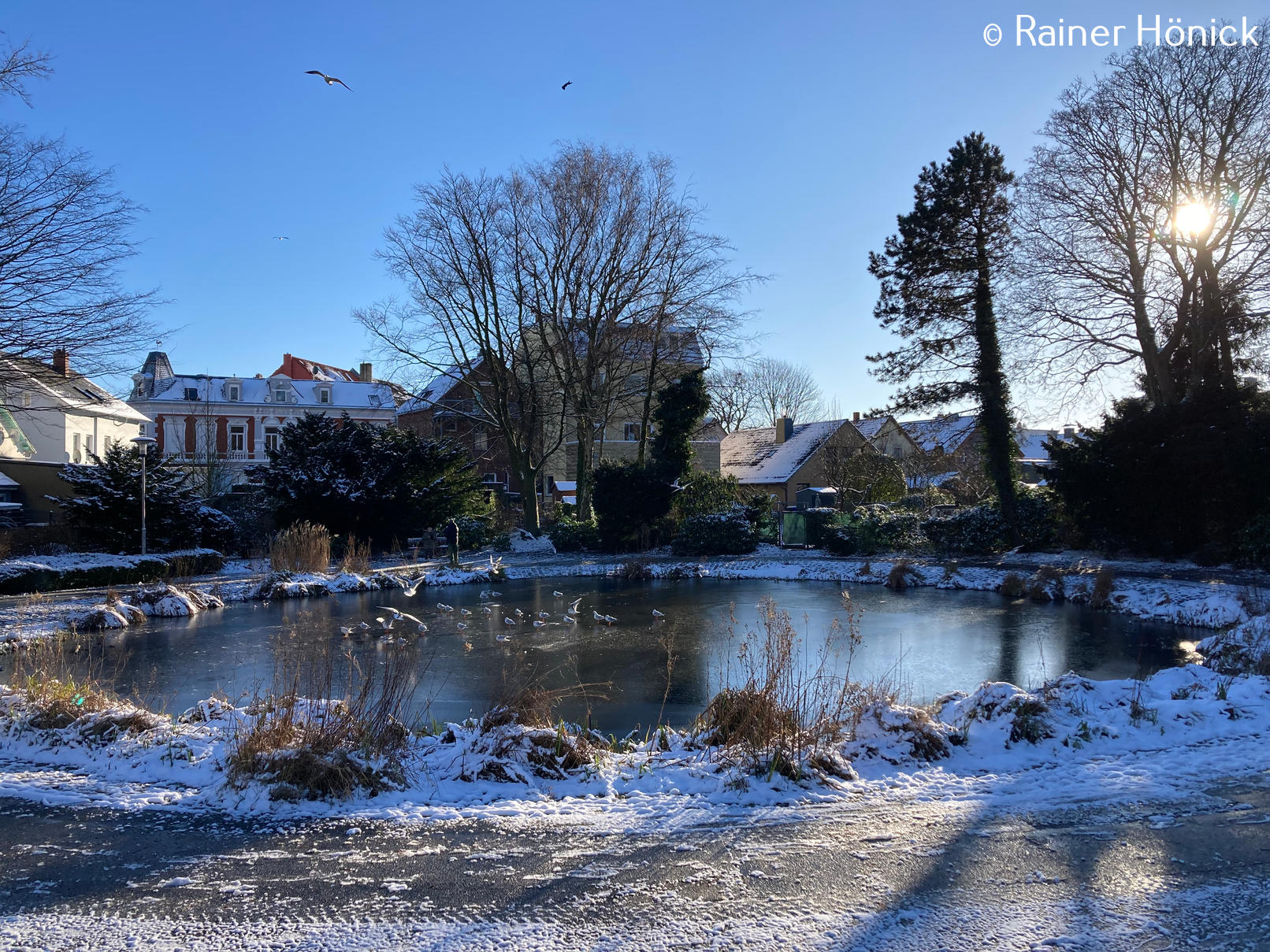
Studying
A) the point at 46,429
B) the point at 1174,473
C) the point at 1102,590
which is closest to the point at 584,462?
the point at 1174,473

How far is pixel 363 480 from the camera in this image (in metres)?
26.4

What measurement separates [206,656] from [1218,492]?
20852 millimetres

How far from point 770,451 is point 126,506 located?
38.2 metres

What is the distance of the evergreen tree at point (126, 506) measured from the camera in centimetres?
2245

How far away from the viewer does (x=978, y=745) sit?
6.37 m

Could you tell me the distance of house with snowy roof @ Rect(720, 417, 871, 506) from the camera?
47.8 meters

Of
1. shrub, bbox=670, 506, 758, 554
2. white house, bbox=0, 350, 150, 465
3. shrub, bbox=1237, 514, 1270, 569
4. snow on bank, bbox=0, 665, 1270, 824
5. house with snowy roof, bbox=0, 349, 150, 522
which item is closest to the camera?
snow on bank, bbox=0, 665, 1270, 824

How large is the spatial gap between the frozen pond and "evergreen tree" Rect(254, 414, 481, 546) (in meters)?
7.58

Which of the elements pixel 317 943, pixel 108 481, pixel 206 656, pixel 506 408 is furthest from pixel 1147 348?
pixel 108 481

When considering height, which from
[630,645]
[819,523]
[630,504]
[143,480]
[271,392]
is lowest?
[630,645]

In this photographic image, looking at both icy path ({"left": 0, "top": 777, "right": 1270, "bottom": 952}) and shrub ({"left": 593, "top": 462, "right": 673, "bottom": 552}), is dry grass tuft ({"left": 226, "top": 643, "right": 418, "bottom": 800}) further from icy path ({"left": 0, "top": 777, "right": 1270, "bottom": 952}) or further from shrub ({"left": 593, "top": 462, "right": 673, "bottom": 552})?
shrub ({"left": 593, "top": 462, "right": 673, "bottom": 552})

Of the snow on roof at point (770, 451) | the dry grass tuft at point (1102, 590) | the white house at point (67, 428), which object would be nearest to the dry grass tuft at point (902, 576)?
the dry grass tuft at point (1102, 590)

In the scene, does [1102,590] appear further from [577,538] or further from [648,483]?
[577,538]

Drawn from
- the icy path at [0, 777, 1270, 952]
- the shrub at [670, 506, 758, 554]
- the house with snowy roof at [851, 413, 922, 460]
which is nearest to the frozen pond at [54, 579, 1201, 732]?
the icy path at [0, 777, 1270, 952]
